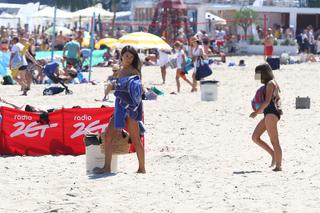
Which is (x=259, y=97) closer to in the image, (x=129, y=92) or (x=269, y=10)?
(x=129, y=92)

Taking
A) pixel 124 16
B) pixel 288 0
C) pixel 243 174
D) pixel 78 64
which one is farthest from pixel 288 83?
pixel 124 16

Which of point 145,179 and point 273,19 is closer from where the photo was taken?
point 145,179

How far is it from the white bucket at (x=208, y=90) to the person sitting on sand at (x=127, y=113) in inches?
338

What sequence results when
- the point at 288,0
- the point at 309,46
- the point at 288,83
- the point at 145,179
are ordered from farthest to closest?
the point at 288,0, the point at 309,46, the point at 288,83, the point at 145,179

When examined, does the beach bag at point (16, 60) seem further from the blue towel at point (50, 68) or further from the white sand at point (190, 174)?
the white sand at point (190, 174)

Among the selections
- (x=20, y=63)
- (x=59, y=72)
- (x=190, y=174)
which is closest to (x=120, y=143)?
(x=190, y=174)

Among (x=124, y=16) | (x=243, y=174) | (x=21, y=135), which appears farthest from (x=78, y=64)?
(x=124, y=16)

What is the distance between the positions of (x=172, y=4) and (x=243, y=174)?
40035 millimetres

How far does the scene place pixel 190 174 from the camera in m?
9.27

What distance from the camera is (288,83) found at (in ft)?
77.3

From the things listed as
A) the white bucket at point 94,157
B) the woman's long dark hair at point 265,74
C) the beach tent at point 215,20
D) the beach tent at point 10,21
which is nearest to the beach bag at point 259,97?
the woman's long dark hair at point 265,74

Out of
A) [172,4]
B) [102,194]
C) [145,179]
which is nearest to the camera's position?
[102,194]

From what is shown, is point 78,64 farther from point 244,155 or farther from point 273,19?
point 273,19

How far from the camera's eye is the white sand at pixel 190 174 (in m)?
7.56
